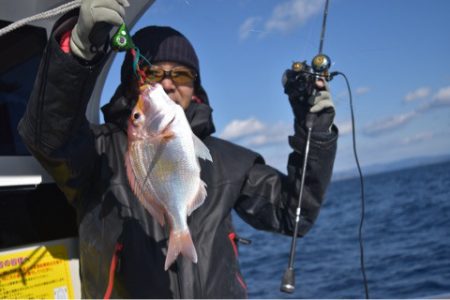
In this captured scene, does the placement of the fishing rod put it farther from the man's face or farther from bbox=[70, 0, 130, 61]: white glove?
bbox=[70, 0, 130, 61]: white glove

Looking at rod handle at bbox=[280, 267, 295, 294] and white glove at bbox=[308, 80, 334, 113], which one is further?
white glove at bbox=[308, 80, 334, 113]

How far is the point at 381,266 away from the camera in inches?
382

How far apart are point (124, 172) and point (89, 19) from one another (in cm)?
95

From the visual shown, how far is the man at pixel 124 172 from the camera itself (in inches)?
79.9

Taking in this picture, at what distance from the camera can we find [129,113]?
269cm

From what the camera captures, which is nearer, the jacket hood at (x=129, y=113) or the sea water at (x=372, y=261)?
the jacket hood at (x=129, y=113)

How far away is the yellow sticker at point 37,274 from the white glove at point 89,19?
4.45ft

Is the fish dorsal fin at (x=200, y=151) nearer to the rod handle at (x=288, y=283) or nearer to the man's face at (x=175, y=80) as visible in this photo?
the man's face at (x=175, y=80)

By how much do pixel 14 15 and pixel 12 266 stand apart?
1.45 meters

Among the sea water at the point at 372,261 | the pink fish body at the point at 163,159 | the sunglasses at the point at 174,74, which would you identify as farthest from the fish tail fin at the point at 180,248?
the sea water at the point at 372,261

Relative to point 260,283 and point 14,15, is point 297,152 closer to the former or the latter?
point 14,15

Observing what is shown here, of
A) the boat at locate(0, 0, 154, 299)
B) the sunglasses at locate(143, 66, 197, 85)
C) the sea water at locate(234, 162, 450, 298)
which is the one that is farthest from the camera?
the sea water at locate(234, 162, 450, 298)

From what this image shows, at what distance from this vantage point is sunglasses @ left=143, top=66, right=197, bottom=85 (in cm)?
261

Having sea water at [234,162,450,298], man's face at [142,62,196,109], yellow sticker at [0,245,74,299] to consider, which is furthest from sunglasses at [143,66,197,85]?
sea water at [234,162,450,298]
